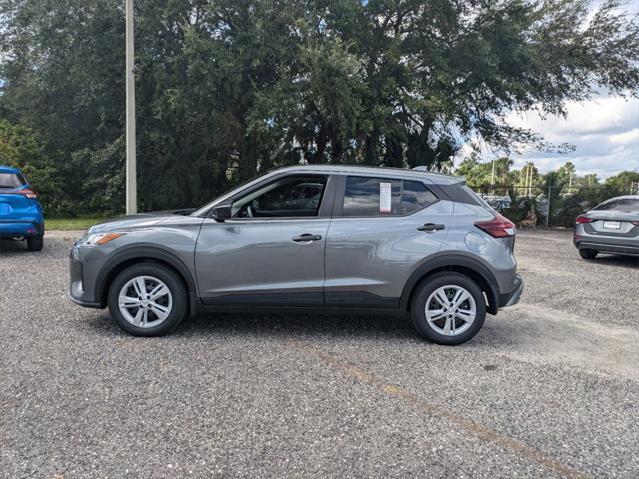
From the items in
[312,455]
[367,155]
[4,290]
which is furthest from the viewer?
[367,155]

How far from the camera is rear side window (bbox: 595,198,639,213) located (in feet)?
32.2

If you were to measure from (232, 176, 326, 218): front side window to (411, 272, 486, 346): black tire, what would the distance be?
4.12ft

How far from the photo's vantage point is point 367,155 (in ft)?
64.4

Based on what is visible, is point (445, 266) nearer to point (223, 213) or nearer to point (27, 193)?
point (223, 213)

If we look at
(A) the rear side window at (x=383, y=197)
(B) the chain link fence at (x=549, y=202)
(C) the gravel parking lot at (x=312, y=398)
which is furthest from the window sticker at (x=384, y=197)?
(B) the chain link fence at (x=549, y=202)

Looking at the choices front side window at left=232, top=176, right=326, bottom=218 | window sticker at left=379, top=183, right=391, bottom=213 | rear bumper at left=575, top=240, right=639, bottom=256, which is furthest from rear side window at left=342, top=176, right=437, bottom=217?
rear bumper at left=575, top=240, right=639, bottom=256

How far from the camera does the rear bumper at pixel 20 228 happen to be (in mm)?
8906

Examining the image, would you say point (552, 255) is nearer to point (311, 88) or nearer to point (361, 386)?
point (311, 88)

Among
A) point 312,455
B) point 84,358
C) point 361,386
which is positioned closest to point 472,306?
point 361,386

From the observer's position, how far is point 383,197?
4875mm

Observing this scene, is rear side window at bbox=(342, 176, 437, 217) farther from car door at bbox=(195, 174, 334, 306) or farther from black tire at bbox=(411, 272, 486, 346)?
black tire at bbox=(411, 272, 486, 346)

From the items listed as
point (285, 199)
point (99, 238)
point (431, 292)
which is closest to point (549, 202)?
point (431, 292)

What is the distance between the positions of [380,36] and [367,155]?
4284 millimetres

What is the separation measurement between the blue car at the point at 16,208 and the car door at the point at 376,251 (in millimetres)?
6885
